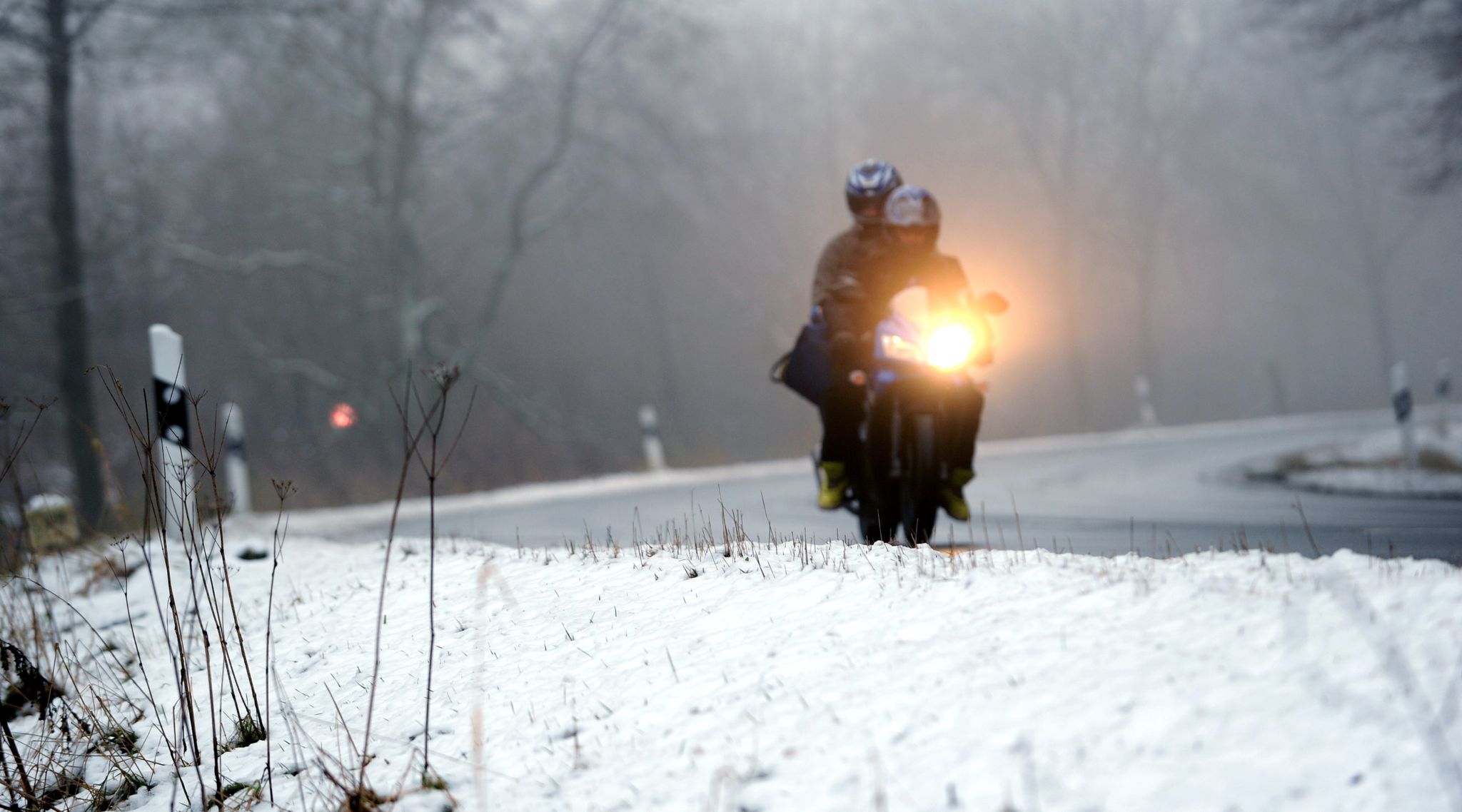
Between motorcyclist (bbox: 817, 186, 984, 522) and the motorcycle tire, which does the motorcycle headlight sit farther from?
the motorcycle tire

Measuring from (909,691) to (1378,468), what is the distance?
10697 mm

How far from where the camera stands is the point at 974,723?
236cm

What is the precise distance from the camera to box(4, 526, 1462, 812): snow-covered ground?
212 cm

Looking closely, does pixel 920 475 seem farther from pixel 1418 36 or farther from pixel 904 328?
pixel 1418 36

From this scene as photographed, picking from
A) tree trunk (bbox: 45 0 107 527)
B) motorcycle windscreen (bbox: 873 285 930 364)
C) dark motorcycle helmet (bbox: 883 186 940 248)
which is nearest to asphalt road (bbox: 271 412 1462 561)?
motorcycle windscreen (bbox: 873 285 930 364)

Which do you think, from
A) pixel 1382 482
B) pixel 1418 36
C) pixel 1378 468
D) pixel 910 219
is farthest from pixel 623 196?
pixel 910 219

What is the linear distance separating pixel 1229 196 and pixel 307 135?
99.5 ft

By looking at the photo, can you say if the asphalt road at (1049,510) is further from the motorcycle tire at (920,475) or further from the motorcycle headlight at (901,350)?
the motorcycle headlight at (901,350)

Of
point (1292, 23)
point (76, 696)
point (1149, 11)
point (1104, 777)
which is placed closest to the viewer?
point (1104, 777)

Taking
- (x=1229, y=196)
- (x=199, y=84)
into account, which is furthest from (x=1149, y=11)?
(x=199, y=84)

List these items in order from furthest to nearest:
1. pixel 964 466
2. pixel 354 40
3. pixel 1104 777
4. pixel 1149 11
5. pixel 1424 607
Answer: pixel 1149 11
pixel 354 40
pixel 964 466
pixel 1424 607
pixel 1104 777

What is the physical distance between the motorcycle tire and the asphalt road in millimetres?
316

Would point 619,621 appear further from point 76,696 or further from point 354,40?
point 354,40

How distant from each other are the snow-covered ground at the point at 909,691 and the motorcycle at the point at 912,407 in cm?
153
